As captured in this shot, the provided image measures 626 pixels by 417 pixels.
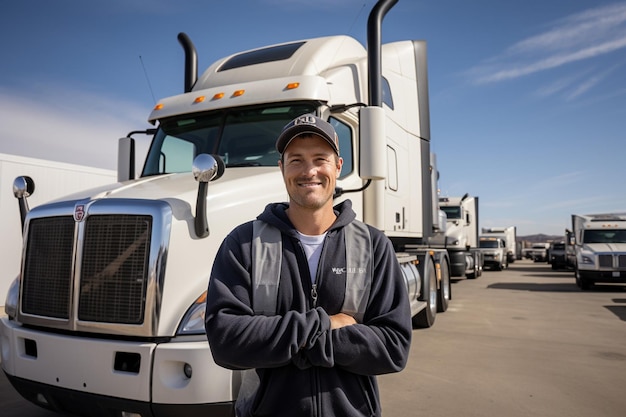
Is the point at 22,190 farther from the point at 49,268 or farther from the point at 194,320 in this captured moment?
the point at 194,320

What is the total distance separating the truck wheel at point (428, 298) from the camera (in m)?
7.65

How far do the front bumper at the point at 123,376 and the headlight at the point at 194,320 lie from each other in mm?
78

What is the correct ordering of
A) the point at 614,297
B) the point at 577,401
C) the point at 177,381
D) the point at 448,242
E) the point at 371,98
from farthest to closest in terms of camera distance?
the point at 448,242, the point at 614,297, the point at 371,98, the point at 577,401, the point at 177,381

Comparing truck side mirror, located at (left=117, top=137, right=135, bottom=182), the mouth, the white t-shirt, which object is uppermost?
truck side mirror, located at (left=117, top=137, right=135, bottom=182)

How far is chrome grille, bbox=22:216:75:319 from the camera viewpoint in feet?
10.7

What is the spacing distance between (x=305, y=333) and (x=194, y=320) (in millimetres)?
1572

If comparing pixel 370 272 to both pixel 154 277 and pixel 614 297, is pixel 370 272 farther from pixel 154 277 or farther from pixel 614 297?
pixel 614 297

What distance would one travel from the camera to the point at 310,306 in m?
1.76

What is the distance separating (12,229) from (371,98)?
977cm

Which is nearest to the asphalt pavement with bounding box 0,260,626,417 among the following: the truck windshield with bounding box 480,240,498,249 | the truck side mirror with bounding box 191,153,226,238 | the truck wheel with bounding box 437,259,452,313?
the truck wheel with bounding box 437,259,452,313

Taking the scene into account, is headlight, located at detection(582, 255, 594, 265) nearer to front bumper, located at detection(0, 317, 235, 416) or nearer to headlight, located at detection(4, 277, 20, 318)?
front bumper, located at detection(0, 317, 235, 416)

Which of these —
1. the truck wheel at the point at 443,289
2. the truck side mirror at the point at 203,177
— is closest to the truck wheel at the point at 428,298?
the truck wheel at the point at 443,289

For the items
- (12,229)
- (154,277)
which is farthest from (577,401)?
(12,229)

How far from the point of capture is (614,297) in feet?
41.3
